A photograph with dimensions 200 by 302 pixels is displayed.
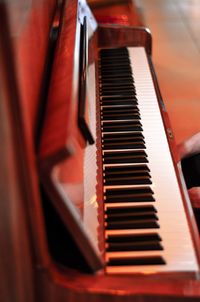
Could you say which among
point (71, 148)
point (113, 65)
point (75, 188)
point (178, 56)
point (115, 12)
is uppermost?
point (71, 148)

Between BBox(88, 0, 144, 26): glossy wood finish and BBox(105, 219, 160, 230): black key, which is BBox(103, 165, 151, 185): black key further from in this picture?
BBox(88, 0, 144, 26): glossy wood finish

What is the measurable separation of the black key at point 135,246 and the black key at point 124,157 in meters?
0.35

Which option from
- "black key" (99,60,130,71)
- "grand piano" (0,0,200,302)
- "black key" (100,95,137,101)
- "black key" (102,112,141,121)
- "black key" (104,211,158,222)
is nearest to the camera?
"grand piano" (0,0,200,302)

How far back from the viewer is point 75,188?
101cm

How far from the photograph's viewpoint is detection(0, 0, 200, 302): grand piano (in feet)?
2.42

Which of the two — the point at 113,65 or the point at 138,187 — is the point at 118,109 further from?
the point at 138,187

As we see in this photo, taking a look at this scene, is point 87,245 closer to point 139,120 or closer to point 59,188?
point 59,188

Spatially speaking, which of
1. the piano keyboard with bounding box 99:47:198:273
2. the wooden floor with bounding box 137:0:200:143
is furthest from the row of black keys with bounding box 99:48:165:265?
the wooden floor with bounding box 137:0:200:143

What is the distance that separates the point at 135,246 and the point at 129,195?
0.19 meters

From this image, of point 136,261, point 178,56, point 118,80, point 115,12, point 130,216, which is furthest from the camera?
point 178,56

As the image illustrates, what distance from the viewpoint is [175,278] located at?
0.94m

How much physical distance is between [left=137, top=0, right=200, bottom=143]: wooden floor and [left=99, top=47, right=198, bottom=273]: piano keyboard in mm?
827

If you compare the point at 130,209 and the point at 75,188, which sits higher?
the point at 75,188

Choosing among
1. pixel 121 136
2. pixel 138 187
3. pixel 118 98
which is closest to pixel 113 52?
pixel 118 98
